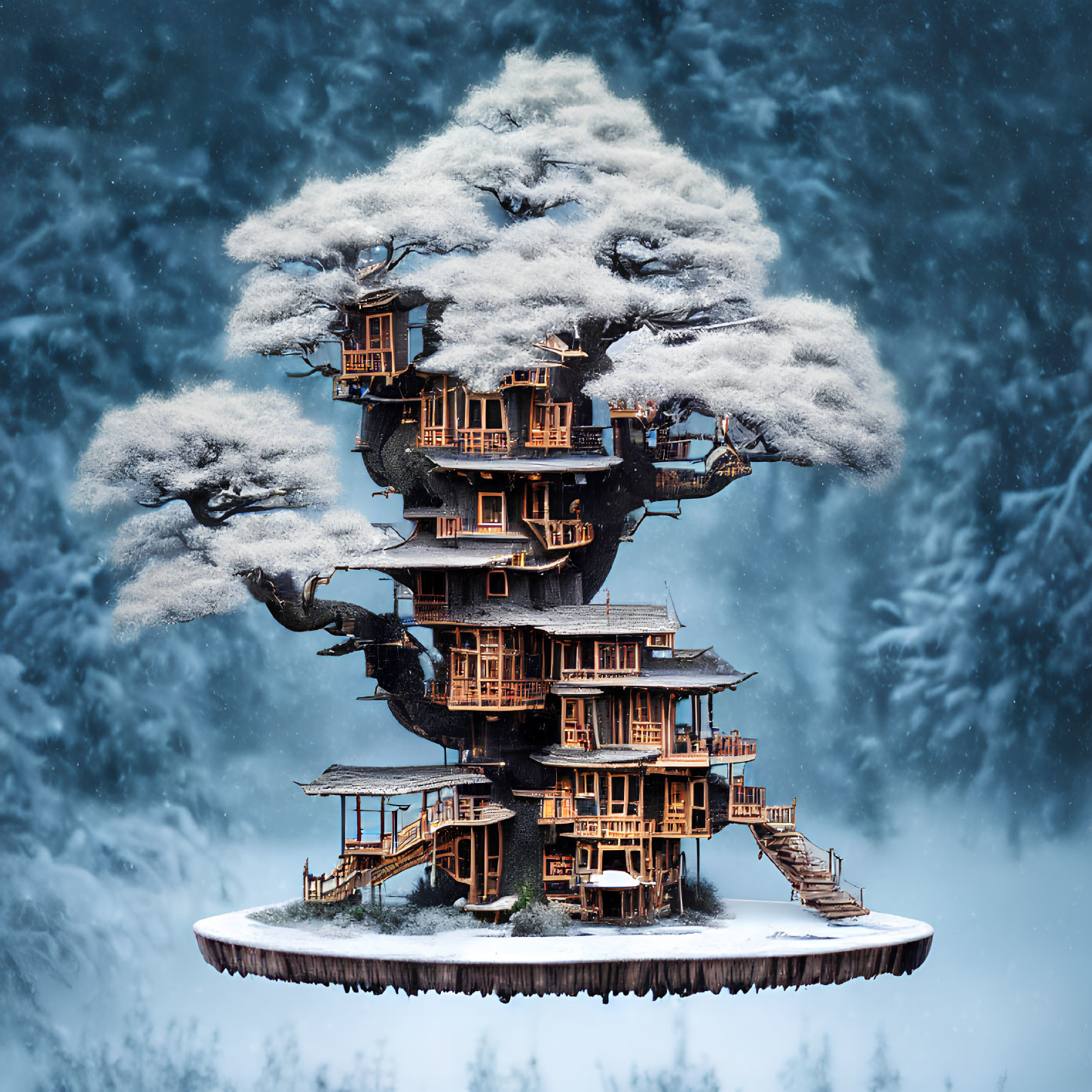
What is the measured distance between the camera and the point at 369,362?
32469 millimetres

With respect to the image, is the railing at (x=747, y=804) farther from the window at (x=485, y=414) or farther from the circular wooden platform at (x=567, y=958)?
the window at (x=485, y=414)

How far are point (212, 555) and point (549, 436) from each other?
547 cm

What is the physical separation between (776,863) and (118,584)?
11.0m

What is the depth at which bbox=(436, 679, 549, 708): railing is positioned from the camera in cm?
3184

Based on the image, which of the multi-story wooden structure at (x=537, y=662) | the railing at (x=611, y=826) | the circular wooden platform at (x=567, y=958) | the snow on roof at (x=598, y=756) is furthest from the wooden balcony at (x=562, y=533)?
the circular wooden platform at (x=567, y=958)

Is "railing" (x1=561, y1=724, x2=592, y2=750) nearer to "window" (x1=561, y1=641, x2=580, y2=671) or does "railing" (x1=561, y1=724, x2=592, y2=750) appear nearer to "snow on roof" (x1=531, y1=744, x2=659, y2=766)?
"snow on roof" (x1=531, y1=744, x2=659, y2=766)

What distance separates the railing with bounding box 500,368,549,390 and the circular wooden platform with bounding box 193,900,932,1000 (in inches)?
323

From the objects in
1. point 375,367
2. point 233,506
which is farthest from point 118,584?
point 375,367

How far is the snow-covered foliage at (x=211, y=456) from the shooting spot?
31.3 m

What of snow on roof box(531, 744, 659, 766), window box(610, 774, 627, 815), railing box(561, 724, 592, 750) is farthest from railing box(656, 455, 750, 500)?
window box(610, 774, 627, 815)

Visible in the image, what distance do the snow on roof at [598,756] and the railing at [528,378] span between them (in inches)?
219

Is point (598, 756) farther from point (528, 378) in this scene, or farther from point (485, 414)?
point (528, 378)

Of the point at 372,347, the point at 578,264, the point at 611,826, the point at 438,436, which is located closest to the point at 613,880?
the point at 611,826

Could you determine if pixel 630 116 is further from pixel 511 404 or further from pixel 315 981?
pixel 315 981
